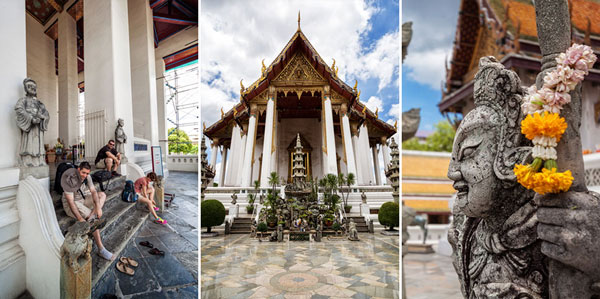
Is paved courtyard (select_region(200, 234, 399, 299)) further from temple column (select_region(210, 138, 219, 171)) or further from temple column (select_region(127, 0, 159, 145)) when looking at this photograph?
temple column (select_region(127, 0, 159, 145))

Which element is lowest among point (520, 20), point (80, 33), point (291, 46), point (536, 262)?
point (536, 262)

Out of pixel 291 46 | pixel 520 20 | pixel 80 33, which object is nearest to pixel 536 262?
pixel 80 33

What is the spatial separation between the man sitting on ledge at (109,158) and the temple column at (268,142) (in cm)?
133

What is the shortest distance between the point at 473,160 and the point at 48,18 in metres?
2.28

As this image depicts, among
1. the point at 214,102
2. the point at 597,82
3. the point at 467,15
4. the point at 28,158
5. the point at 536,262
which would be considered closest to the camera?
the point at 536,262

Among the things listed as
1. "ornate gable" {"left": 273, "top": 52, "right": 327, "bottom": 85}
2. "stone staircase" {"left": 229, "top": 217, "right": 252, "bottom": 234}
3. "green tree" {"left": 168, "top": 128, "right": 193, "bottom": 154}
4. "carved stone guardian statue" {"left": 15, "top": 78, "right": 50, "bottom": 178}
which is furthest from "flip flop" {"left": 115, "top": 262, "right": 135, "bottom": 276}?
"ornate gable" {"left": 273, "top": 52, "right": 327, "bottom": 85}

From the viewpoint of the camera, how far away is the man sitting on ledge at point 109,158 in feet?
5.56

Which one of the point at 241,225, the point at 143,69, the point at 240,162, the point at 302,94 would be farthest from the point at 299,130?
the point at 143,69

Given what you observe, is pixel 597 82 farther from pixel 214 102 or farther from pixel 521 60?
pixel 214 102

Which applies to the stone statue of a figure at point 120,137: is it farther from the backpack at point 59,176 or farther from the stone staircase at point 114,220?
the backpack at point 59,176

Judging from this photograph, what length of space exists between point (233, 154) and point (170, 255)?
1.54m

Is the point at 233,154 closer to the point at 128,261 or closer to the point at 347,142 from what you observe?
the point at 347,142

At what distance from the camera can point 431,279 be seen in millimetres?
2832

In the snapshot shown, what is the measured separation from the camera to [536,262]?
0.87 m
